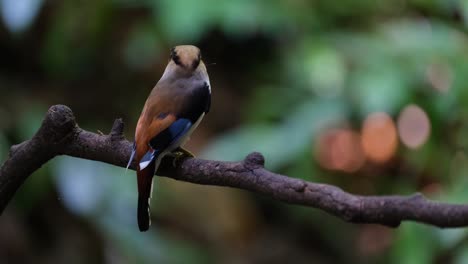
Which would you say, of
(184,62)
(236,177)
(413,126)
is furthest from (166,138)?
(413,126)

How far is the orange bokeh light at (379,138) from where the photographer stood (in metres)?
2.93

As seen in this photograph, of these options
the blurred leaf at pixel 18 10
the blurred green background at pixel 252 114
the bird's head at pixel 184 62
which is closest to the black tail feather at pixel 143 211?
the bird's head at pixel 184 62

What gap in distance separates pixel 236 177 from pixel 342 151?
6.35 ft

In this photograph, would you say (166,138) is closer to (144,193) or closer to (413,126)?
(144,193)

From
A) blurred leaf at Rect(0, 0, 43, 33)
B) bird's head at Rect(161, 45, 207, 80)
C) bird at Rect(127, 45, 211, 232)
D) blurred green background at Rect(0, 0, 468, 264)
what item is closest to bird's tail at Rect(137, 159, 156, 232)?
bird at Rect(127, 45, 211, 232)

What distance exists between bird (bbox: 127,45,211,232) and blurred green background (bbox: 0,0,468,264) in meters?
0.88

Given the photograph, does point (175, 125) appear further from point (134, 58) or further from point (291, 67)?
point (134, 58)

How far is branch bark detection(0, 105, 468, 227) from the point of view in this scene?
0.98m

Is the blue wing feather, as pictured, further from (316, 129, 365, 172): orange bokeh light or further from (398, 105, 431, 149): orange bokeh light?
(316, 129, 365, 172): orange bokeh light

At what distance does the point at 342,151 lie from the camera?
302 centimetres

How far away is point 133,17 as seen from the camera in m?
3.00

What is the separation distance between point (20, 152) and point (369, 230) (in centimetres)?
219

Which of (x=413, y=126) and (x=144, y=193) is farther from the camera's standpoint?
(x=413, y=126)

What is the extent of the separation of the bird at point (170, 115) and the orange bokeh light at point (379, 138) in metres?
1.55
